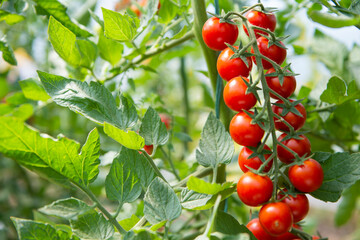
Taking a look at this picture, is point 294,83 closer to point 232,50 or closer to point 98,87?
point 232,50

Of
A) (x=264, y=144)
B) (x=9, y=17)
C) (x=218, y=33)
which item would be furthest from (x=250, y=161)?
(x=9, y=17)

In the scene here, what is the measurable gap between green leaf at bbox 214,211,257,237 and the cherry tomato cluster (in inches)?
0.8

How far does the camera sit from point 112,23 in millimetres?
370

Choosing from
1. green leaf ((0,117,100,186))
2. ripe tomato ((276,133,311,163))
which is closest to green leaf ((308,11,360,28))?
ripe tomato ((276,133,311,163))

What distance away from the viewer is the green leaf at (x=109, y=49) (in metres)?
0.47

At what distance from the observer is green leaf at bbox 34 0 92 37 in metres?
0.45

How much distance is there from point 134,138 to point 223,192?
9cm

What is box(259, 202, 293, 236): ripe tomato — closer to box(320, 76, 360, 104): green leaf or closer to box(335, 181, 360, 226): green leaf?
box(320, 76, 360, 104): green leaf

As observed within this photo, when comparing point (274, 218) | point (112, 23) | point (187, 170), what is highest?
point (112, 23)

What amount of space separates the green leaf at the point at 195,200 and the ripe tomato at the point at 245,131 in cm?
6

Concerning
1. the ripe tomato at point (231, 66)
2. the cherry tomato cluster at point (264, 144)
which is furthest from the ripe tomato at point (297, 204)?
the ripe tomato at point (231, 66)

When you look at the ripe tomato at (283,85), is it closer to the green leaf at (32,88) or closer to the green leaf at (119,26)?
the green leaf at (119,26)

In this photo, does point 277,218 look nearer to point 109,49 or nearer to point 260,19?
point 260,19

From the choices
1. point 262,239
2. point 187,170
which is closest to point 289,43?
point 187,170
